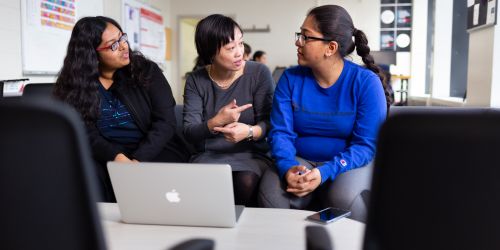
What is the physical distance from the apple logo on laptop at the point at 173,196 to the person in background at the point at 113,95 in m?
0.95

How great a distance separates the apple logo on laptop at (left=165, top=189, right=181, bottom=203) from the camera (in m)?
1.16

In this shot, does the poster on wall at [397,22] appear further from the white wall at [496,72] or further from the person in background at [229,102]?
the person in background at [229,102]

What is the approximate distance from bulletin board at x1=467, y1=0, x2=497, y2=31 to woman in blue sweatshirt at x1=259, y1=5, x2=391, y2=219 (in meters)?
1.01

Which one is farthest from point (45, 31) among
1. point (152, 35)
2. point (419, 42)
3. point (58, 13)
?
point (419, 42)

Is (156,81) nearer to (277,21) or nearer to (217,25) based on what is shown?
(217,25)

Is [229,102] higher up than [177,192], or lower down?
higher up

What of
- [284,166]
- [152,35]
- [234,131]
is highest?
[152,35]

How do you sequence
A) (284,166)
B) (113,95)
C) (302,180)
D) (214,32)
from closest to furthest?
(302,180) → (284,166) → (214,32) → (113,95)

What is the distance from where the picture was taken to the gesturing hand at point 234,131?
1888 millimetres

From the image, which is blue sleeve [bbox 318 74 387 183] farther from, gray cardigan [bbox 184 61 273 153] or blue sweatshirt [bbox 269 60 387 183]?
gray cardigan [bbox 184 61 273 153]

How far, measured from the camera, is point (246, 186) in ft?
6.35

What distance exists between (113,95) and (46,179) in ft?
5.20

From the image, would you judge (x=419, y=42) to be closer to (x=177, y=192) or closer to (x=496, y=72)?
(x=496, y=72)

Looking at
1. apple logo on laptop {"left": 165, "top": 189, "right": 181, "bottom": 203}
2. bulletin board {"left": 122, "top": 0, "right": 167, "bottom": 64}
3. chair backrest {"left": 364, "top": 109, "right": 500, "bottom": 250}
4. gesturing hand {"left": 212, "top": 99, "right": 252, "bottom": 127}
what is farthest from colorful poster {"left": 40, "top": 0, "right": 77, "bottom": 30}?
chair backrest {"left": 364, "top": 109, "right": 500, "bottom": 250}
